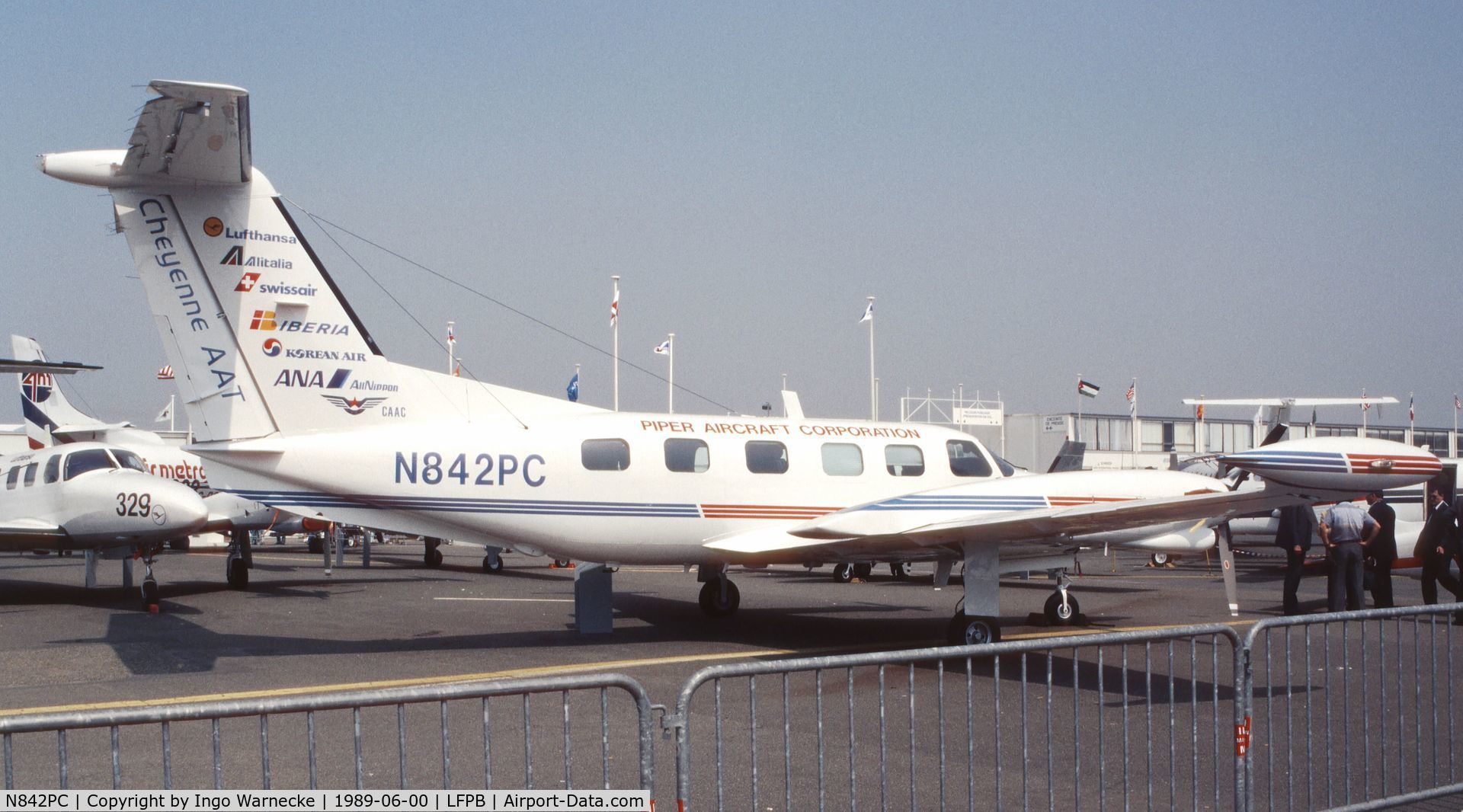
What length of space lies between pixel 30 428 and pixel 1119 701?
35.2m

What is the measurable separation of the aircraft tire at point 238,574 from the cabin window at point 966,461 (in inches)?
531

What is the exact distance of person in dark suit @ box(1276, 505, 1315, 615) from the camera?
16.2 meters

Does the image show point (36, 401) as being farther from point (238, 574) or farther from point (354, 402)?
point (354, 402)

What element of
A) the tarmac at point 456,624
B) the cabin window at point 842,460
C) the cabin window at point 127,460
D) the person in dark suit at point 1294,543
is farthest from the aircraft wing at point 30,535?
the person in dark suit at point 1294,543

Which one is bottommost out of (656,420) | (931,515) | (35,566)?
(35,566)

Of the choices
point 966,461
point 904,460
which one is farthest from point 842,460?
point 966,461

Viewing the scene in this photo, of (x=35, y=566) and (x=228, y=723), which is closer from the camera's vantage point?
(x=228, y=723)

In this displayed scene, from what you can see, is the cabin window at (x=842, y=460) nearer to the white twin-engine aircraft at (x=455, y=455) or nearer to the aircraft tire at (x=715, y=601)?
the white twin-engine aircraft at (x=455, y=455)

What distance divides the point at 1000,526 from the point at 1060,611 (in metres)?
4.50

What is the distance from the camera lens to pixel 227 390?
37.1 feet

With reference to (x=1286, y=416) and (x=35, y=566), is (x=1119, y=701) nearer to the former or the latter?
(x=1286, y=416)

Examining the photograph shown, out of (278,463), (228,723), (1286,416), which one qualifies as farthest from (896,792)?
(1286,416)

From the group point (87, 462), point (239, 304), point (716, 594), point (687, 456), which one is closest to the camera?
point (239, 304)

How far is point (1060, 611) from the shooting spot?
14953 millimetres
